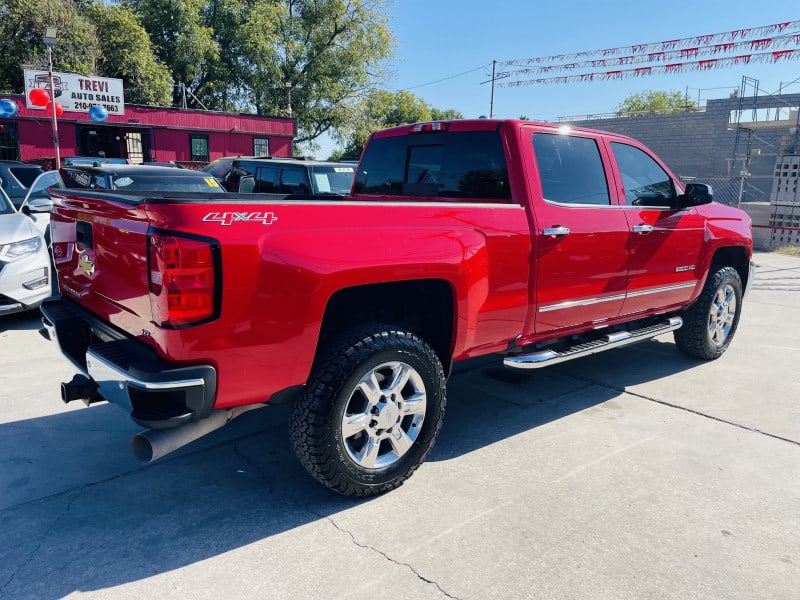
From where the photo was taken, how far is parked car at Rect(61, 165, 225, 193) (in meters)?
7.30

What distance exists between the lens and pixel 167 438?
257 cm

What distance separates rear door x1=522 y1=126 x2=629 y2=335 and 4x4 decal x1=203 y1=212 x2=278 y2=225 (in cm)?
177

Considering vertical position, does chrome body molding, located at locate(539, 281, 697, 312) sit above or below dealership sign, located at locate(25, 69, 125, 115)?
below

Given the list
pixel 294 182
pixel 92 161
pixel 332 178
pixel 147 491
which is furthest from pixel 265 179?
pixel 147 491

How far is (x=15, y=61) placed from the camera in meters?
28.3

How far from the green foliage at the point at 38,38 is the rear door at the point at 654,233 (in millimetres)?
30219

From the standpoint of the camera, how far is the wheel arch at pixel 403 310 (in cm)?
311

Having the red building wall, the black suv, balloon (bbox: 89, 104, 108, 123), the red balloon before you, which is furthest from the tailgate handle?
balloon (bbox: 89, 104, 108, 123)

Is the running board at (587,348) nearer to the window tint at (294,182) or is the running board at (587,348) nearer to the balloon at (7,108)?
the window tint at (294,182)

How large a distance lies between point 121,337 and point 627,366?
4399 mm

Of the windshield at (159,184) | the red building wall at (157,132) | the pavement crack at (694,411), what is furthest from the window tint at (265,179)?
the red building wall at (157,132)

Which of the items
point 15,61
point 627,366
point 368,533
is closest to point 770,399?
point 627,366

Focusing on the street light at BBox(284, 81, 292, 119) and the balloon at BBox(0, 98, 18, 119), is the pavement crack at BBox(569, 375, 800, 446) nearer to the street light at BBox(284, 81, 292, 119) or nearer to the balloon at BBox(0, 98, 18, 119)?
the balloon at BBox(0, 98, 18, 119)

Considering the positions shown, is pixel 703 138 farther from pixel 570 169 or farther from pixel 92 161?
pixel 570 169
